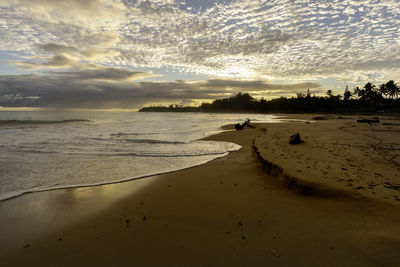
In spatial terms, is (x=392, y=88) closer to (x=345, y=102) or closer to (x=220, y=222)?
(x=345, y=102)

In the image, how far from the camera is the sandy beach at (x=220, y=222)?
235cm

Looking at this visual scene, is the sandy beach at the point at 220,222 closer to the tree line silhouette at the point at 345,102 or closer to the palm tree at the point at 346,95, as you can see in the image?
the tree line silhouette at the point at 345,102

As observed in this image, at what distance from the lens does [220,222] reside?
3145 mm

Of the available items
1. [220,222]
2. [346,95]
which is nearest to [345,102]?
[346,95]

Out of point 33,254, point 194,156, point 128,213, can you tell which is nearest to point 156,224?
point 128,213

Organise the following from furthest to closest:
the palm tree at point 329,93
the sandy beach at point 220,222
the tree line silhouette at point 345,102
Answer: the palm tree at point 329,93
the tree line silhouette at point 345,102
the sandy beach at point 220,222

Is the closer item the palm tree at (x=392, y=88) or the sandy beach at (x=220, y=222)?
the sandy beach at (x=220, y=222)

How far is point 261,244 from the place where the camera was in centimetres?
253

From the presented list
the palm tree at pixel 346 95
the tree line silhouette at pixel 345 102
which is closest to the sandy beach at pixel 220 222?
the tree line silhouette at pixel 345 102

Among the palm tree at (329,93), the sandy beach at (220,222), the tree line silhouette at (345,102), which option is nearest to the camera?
the sandy beach at (220,222)

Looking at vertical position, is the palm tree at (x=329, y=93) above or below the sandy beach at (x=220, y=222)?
above

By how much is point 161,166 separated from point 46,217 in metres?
4.00

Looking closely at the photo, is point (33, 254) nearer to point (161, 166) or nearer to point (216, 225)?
point (216, 225)

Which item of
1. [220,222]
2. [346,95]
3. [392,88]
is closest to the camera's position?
[220,222]
